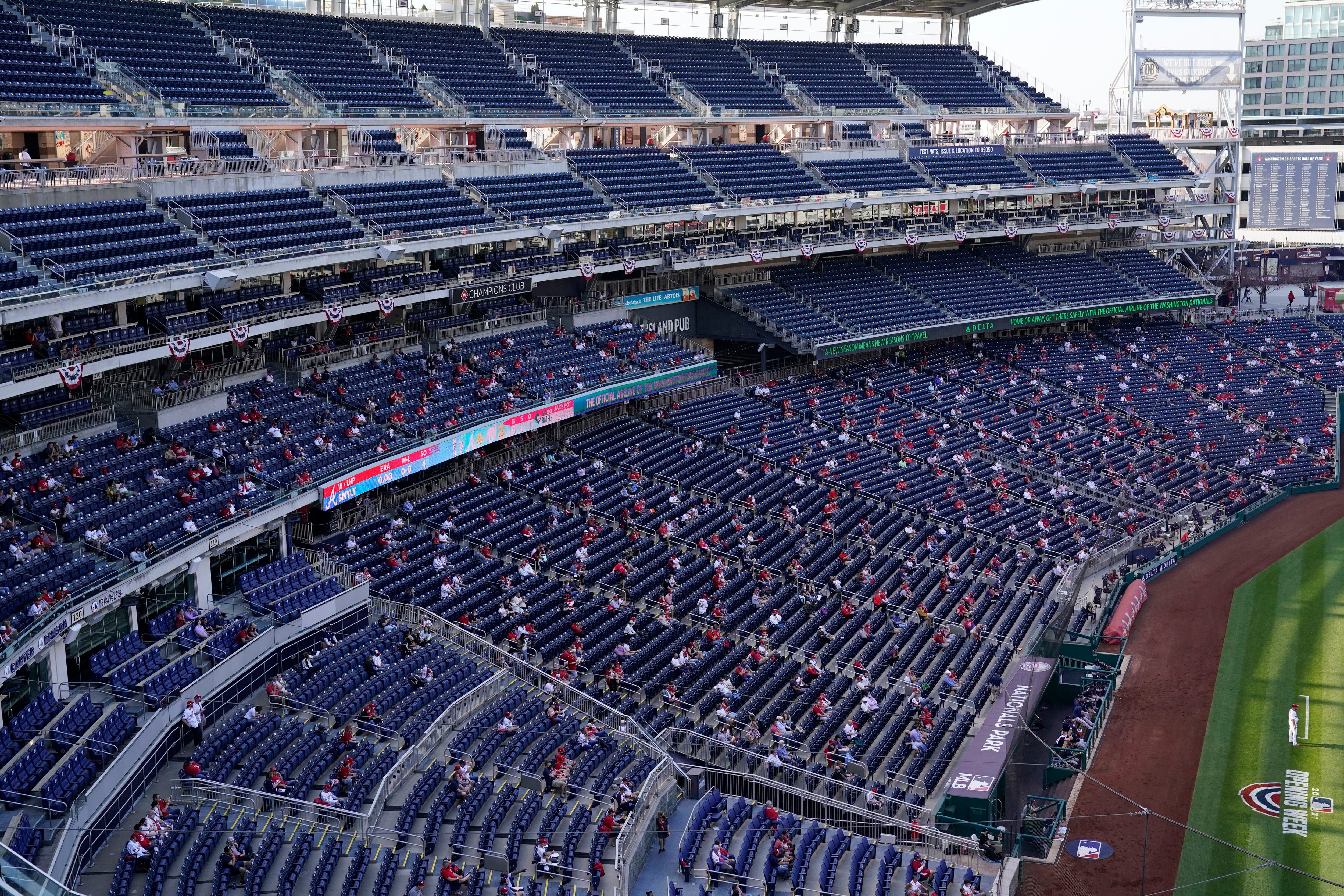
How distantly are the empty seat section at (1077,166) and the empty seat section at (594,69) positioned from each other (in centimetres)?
1700

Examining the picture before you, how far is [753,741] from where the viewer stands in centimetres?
2689

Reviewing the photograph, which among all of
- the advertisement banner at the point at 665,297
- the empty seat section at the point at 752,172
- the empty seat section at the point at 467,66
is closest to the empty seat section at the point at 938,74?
the empty seat section at the point at 752,172

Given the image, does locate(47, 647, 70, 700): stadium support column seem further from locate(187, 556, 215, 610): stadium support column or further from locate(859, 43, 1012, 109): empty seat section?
locate(859, 43, 1012, 109): empty seat section

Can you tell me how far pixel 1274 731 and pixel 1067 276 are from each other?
31523 mm

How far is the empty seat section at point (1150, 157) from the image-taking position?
60656 millimetres

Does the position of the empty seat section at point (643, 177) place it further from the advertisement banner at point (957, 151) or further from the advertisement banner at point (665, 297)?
the advertisement banner at point (957, 151)

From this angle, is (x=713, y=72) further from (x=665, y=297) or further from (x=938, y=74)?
(x=665, y=297)

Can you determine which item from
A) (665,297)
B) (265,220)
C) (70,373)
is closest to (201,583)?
(70,373)

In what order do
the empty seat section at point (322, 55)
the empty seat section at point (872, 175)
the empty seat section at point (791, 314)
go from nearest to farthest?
the empty seat section at point (322, 55)
the empty seat section at point (791, 314)
the empty seat section at point (872, 175)

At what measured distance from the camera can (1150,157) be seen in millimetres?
61469

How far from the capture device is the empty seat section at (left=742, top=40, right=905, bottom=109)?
188ft

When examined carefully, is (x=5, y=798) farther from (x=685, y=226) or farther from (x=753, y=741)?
(x=685, y=226)

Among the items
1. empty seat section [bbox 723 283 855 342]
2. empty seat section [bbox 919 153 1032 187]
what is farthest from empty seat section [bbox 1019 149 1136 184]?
empty seat section [bbox 723 283 855 342]

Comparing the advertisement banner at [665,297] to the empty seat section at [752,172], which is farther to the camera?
the empty seat section at [752,172]
